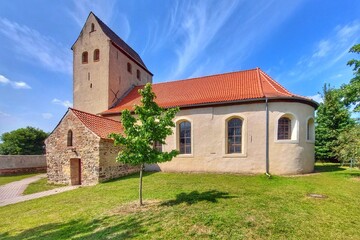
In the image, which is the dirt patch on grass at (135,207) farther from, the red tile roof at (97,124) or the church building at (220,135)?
the red tile roof at (97,124)

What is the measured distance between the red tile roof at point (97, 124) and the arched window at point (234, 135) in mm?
7840

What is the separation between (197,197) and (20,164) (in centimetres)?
2132

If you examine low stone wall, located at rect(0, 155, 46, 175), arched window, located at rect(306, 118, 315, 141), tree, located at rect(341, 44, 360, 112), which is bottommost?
low stone wall, located at rect(0, 155, 46, 175)

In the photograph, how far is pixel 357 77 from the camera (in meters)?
13.8

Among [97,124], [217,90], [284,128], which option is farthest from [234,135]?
[97,124]

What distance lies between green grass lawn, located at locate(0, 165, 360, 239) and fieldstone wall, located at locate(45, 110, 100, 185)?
2.59 metres

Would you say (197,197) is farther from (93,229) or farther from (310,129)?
(310,129)

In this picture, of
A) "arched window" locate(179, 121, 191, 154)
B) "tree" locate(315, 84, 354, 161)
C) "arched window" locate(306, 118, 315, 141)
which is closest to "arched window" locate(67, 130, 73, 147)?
"arched window" locate(179, 121, 191, 154)

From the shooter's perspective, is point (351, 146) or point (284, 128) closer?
point (351, 146)

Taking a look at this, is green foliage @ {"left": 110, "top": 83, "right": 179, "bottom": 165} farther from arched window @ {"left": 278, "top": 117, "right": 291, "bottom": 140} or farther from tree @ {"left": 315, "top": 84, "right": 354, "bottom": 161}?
tree @ {"left": 315, "top": 84, "right": 354, "bottom": 161}

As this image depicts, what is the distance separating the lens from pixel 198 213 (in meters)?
5.98

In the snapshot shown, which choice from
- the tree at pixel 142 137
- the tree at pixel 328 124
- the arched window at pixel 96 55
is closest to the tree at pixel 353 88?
the tree at pixel 328 124

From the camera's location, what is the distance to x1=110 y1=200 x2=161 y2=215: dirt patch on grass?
6610 mm

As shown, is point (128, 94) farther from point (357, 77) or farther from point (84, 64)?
point (357, 77)
